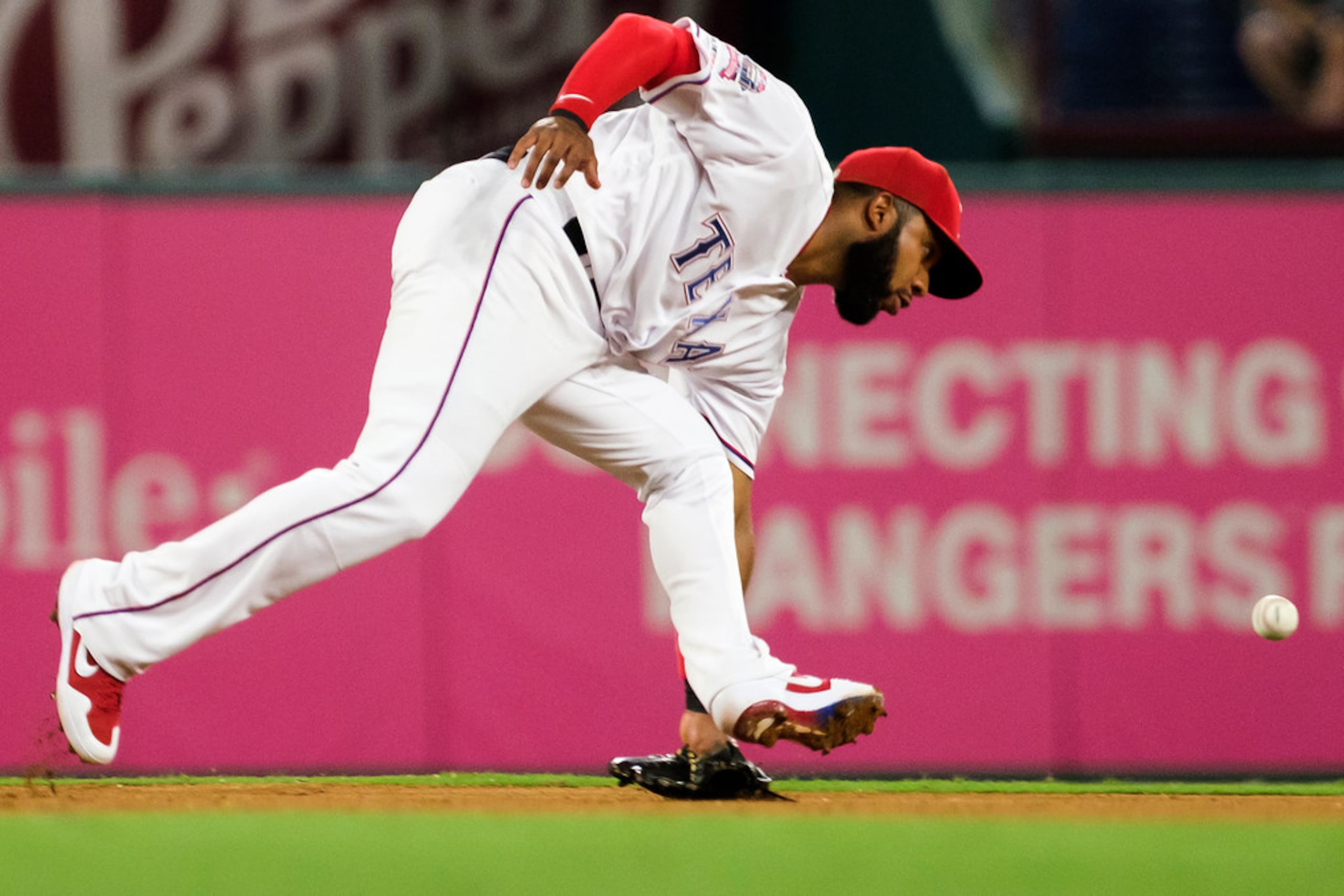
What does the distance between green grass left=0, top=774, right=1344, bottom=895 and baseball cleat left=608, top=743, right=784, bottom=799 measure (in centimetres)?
41

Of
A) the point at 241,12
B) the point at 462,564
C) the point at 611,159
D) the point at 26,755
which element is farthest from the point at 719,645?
the point at 241,12

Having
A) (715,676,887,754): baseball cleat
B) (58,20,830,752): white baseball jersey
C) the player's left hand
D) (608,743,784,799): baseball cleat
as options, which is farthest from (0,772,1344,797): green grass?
the player's left hand

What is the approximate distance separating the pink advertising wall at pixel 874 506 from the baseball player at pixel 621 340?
1.63 meters

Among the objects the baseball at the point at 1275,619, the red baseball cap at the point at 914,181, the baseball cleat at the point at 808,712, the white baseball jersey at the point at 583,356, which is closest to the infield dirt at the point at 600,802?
the baseball cleat at the point at 808,712

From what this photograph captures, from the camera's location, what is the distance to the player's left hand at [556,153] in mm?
3240

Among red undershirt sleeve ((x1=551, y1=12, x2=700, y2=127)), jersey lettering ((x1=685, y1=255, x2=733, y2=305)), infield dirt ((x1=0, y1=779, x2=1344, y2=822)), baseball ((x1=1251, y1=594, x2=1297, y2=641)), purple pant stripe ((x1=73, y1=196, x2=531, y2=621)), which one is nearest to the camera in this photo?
purple pant stripe ((x1=73, y1=196, x2=531, y2=621))

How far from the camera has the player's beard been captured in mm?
3762

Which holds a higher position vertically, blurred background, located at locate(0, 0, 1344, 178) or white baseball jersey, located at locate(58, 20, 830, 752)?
blurred background, located at locate(0, 0, 1344, 178)

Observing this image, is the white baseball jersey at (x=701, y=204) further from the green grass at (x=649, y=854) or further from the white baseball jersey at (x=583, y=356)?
the green grass at (x=649, y=854)

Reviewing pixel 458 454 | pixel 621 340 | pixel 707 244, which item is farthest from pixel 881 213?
pixel 458 454

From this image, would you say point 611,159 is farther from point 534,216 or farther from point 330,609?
point 330,609

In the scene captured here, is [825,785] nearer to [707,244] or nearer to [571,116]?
[707,244]

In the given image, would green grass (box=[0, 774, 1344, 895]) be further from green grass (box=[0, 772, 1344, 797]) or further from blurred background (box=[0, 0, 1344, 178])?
blurred background (box=[0, 0, 1344, 178])

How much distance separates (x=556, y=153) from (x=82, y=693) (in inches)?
49.6
